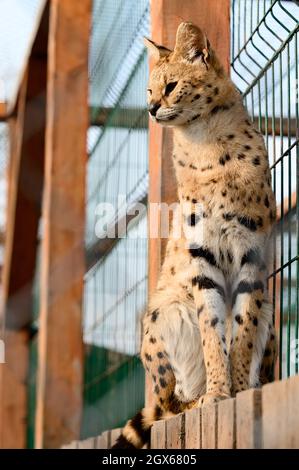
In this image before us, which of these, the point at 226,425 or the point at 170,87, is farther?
the point at 170,87

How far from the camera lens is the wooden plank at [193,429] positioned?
172cm

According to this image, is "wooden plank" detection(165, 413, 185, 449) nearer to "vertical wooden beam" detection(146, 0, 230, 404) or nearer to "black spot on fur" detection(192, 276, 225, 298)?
"black spot on fur" detection(192, 276, 225, 298)

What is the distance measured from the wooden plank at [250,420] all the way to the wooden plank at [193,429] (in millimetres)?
207

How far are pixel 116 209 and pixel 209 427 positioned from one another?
60.7 inches

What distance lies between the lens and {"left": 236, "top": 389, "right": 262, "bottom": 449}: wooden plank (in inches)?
57.1

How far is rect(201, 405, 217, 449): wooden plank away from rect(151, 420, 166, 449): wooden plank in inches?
9.6

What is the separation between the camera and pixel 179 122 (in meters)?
2.27

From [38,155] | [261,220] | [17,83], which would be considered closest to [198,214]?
[261,220]

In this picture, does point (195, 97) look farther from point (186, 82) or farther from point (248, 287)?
point (248, 287)

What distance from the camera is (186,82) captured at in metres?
2.29

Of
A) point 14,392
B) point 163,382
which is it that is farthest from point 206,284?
point 14,392
